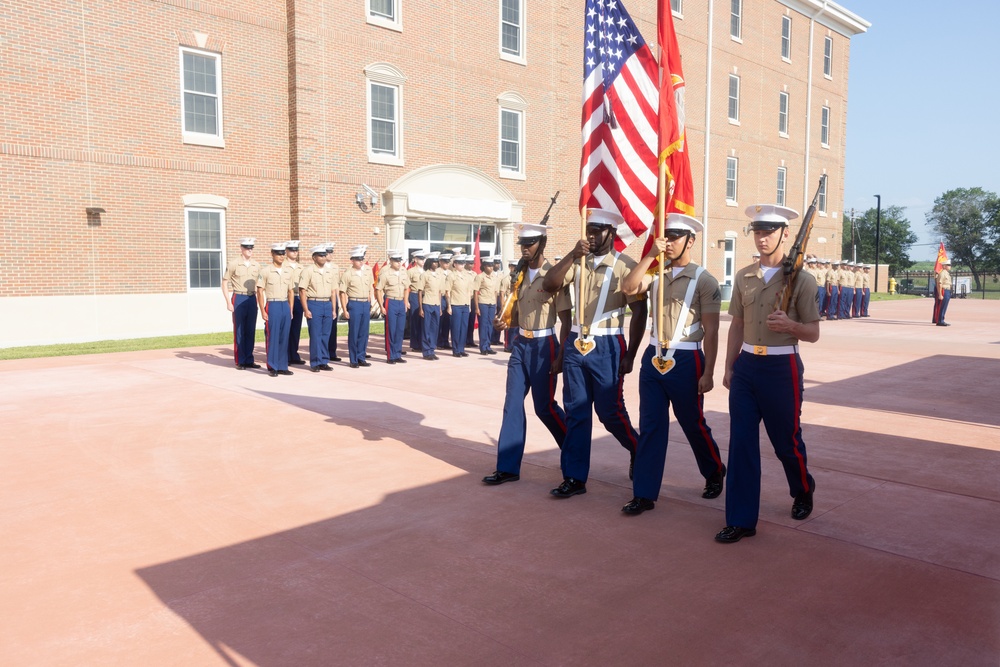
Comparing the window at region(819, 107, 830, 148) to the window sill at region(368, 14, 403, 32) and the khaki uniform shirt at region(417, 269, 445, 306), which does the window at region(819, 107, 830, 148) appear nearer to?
the window sill at region(368, 14, 403, 32)

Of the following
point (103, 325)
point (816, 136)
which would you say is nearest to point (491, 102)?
point (103, 325)

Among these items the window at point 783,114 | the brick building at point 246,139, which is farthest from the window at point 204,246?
the window at point 783,114

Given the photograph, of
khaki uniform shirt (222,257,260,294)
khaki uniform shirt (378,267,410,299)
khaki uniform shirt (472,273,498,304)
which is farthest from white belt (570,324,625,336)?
khaki uniform shirt (472,273,498,304)

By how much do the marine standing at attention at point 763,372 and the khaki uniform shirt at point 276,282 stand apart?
349 inches

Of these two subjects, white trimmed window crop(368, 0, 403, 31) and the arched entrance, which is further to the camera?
the arched entrance

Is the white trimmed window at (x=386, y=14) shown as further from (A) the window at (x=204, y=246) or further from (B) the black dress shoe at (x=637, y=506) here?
(B) the black dress shoe at (x=637, y=506)

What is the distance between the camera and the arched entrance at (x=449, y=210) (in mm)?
22188

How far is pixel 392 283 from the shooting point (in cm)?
1495

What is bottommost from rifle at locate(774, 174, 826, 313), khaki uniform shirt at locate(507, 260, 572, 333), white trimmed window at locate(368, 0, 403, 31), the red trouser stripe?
the red trouser stripe

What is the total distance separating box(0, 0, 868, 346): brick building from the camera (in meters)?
16.9

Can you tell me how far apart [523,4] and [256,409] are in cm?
1958

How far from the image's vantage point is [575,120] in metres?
28.3

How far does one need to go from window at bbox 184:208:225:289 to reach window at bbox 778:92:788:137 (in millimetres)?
28403

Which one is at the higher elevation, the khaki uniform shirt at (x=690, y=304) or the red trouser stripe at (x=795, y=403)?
the khaki uniform shirt at (x=690, y=304)
